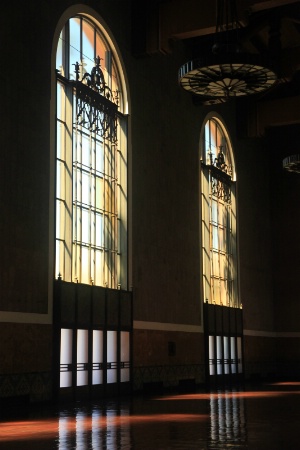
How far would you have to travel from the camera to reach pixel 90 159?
20172 mm

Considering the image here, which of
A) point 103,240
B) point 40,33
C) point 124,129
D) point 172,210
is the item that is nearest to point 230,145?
point 172,210

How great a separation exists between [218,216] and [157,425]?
1768cm

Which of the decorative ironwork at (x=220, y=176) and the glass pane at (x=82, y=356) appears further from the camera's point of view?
the decorative ironwork at (x=220, y=176)

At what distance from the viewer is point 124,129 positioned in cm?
2205

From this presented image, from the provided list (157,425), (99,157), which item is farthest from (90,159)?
(157,425)

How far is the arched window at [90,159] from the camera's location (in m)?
18.7

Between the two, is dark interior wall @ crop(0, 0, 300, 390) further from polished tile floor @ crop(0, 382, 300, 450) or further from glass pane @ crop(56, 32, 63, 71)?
polished tile floor @ crop(0, 382, 300, 450)

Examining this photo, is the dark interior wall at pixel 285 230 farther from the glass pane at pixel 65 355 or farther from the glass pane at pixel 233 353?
the glass pane at pixel 65 355

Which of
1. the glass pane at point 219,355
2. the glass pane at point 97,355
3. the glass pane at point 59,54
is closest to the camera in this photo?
the glass pane at point 59,54

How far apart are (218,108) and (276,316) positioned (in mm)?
11493

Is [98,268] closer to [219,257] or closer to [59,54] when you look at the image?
[59,54]

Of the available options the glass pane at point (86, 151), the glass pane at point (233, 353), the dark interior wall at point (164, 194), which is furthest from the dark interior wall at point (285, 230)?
the glass pane at point (86, 151)

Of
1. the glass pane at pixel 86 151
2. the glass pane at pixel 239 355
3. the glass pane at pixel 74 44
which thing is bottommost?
the glass pane at pixel 239 355

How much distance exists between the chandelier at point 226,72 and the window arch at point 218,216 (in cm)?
836
